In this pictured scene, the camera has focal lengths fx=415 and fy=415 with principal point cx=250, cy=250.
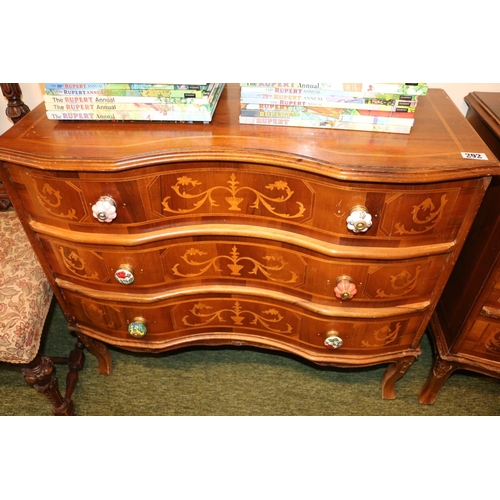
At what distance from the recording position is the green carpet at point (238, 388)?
1.92 metres

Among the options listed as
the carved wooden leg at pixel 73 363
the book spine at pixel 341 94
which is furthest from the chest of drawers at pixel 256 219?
the carved wooden leg at pixel 73 363

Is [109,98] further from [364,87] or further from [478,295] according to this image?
[478,295]

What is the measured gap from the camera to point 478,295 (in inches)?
58.3

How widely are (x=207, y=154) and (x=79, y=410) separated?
1438mm

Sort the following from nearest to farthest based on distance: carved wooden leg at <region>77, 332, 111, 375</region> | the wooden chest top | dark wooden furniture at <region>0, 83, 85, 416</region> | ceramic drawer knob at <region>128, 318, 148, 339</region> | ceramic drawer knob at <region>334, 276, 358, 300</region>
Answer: the wooden chest top, ceramic drawer knob at <region>334, 276, 358, 300</region>, dark wooden furniture at <region>0, 83, 85, 416</region>, ceramic drawer knob at <region>128, 318, 148, 339</region>, carved wooden leg at <region>77, 332, 111, 375</region>

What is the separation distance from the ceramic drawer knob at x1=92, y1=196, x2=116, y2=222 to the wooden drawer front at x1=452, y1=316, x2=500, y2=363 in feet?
→ 4.41

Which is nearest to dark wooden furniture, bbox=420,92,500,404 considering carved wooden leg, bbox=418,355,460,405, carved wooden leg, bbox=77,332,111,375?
carved wooden leg, bbox=418,355,460,405

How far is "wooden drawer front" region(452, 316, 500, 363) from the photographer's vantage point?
5.04 ft

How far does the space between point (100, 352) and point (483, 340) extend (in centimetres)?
166

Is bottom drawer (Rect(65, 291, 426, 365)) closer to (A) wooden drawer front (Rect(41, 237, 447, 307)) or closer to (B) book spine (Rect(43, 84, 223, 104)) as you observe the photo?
(A) wooden drawer front (Rect(41, 237, 447, 307))

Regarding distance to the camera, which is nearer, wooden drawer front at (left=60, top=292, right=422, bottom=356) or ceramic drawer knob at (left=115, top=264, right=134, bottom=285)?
ceramic drawer knob at (left=115, top=264, right=134, bottom=285)

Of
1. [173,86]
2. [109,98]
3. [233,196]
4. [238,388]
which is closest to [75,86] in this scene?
[109,98]

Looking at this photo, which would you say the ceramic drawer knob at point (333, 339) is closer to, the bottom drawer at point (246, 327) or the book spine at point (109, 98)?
the bottom drawer at point (246, 327)

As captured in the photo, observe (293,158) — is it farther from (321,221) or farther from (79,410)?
(79,410)
